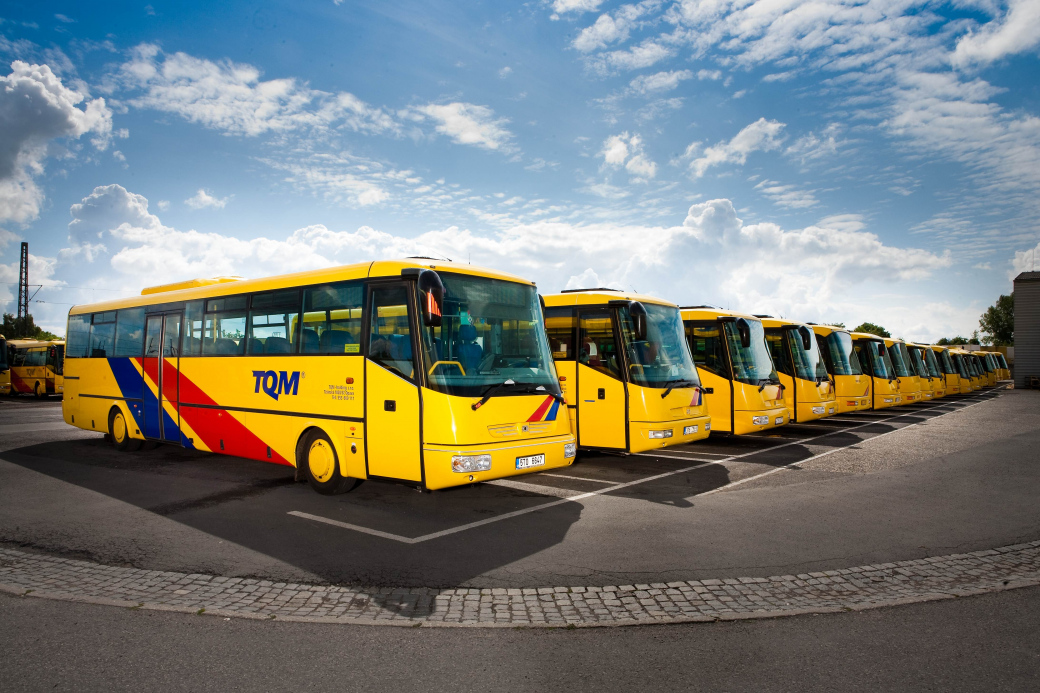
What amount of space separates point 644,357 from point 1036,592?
7.06 m

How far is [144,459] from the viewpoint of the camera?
1245 centimetres

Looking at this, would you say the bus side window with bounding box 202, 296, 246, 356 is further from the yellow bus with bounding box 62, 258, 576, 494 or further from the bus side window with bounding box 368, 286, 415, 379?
the bus side window with bounding box 368, 286, 415, 379

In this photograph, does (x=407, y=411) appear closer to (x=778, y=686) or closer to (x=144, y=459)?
(x=778, y=686)

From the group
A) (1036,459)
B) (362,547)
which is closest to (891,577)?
(362,547)

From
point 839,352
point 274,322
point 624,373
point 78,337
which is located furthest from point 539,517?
point 839,352

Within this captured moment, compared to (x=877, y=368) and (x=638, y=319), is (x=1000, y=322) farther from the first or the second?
(x=638, y=319)

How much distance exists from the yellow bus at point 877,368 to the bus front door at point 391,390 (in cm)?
1953

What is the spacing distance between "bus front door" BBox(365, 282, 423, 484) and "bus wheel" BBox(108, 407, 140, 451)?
24.9ft

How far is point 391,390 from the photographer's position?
26.4 feet

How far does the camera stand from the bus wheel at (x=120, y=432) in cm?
1333

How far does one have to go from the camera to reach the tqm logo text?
9.38 meters

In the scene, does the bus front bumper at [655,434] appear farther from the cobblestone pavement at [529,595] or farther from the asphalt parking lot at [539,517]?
the cobblestone pavement at [529,595]

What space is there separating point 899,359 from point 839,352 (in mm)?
8592

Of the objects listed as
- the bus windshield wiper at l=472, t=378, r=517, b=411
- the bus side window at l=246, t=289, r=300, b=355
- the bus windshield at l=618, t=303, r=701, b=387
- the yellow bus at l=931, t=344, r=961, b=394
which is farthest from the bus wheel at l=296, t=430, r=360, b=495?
the yellow bus at l=931, t=344, r=961, b=394
